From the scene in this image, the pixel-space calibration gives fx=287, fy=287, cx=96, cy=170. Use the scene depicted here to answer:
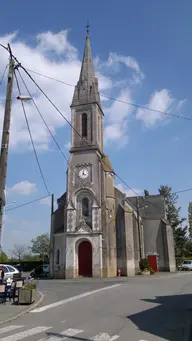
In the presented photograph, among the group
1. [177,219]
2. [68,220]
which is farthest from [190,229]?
[68,220]

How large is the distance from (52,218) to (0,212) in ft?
78.6

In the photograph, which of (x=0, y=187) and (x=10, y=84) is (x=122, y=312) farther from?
(x=10, y=84)

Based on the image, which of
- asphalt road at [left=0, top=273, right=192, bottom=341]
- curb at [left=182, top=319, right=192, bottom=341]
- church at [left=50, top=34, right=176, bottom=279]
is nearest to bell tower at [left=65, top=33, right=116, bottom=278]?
church at [left=50, top=34, right=176, bottom=279]

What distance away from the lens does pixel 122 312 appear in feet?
32.9

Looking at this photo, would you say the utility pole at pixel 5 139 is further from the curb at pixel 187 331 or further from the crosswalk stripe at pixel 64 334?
the curb at pixel 187 331


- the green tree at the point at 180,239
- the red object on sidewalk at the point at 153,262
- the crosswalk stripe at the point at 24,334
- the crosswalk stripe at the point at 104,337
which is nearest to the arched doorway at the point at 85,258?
the red object on sidewalk at the point at 153,262

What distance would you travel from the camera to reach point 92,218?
1196 inches

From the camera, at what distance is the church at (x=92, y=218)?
2967 cm

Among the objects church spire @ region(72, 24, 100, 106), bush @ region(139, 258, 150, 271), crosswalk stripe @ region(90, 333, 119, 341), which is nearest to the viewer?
crosswalk stripe @ region(90, 333, 119, 341)

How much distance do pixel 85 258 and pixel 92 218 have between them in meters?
4.18

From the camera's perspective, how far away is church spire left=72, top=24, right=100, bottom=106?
3662 cm

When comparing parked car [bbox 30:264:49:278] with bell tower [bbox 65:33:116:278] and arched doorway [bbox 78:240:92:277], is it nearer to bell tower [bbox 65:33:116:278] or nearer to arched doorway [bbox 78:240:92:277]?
arched doorway [bbox 78:240:92:277]

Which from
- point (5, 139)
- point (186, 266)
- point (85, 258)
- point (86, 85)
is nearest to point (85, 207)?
point (85, 258)

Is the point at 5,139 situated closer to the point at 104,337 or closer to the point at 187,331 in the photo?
the point at 104,337
